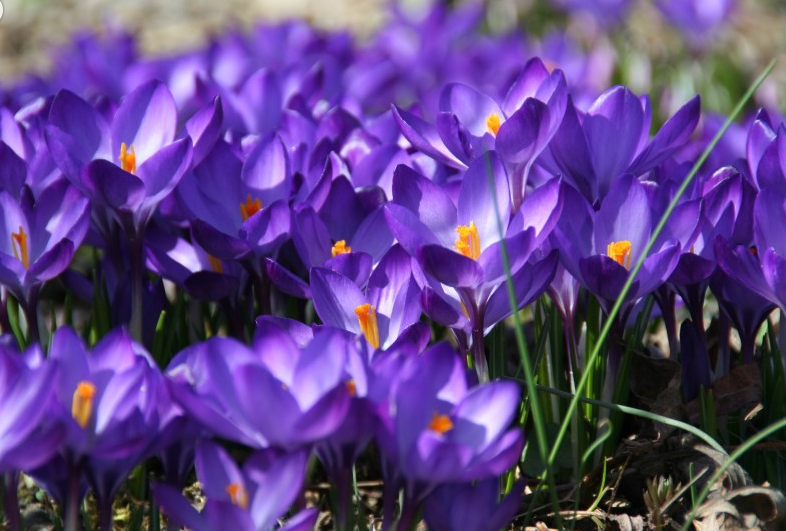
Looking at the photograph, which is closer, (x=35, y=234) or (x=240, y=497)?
(x=240, y=497)

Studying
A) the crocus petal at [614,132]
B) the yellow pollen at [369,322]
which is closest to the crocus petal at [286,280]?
the yellow pollen at [369,322]

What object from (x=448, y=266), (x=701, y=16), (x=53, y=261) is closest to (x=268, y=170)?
(x=53, y=261)

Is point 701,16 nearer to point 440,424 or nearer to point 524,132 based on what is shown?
point 524,132

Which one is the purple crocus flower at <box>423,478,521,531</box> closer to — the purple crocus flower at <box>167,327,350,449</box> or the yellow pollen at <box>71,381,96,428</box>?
the purple crocus flower at <box>167,327,350,449</box>

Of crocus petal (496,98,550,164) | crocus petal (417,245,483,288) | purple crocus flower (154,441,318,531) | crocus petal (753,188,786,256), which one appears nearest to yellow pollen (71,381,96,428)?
purple crocus flower (154,441,318,531)

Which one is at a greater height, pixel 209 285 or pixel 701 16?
pixel 209 285

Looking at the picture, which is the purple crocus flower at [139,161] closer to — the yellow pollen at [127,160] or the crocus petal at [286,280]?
the yellow pollen at [127,160]
